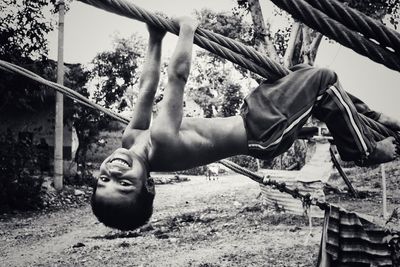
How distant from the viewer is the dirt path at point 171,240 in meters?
5.45

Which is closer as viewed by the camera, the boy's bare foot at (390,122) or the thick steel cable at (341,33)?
the thick steel cable at (341,33)

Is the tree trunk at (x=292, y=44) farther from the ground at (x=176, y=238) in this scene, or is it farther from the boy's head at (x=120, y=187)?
the boy's head at (x=120, y=187)

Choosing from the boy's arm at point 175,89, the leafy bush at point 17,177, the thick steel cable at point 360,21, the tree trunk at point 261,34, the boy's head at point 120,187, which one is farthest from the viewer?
the tree trunk at point 261,34

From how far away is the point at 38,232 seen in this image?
716cm

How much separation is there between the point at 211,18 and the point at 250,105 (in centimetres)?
1718

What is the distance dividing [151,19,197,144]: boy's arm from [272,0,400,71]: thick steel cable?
877 mm

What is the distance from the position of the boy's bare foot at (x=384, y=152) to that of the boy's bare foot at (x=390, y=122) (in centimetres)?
8

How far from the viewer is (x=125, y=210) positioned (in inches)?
97.4

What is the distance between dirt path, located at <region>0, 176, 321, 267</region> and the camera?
545cm

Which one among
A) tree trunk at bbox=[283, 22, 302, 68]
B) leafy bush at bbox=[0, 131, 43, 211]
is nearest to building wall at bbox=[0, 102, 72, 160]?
leafy bush at bbox=[0, 131, 43, 211]

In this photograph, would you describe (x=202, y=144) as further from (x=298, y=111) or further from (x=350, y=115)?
(x=350, y=115)

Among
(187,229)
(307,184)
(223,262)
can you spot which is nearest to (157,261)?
(223,262)

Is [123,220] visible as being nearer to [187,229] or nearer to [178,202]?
[187,229]

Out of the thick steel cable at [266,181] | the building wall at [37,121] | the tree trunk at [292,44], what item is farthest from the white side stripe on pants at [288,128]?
the building wall at [37,121]
